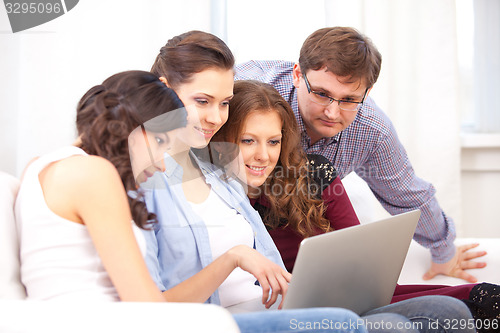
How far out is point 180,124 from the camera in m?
1.05

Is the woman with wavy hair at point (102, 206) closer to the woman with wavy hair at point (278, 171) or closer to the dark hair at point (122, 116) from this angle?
the dark hair at point (122, 116)

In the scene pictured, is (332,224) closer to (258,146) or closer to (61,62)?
(258,146)

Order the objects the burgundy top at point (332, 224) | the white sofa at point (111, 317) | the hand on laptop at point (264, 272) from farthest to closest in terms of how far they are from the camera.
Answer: the burgundy top at point (332, 224)
the hand on laptop at point (264, 272)
the white sofa at point (111, 317)

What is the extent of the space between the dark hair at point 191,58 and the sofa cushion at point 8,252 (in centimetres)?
49

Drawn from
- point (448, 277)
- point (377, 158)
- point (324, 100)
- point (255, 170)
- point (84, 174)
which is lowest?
point (448, 277)

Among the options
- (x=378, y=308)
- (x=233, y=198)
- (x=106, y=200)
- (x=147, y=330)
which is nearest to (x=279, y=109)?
(x=233, y=198)

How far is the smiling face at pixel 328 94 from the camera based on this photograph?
1.59 m

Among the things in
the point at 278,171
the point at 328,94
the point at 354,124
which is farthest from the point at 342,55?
the point at 278,171

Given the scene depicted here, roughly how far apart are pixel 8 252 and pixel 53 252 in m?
0.10

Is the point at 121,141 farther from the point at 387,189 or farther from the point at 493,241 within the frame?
the point at 493,241

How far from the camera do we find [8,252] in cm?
93

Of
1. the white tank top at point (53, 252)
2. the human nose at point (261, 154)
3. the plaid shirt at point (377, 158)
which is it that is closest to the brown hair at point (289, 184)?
the human nose at point (261, 154)

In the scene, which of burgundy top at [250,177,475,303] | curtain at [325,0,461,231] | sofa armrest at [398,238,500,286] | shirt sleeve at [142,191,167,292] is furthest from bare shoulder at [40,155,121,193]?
curtain at [325,0,461,231]

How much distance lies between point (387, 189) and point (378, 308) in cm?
77
